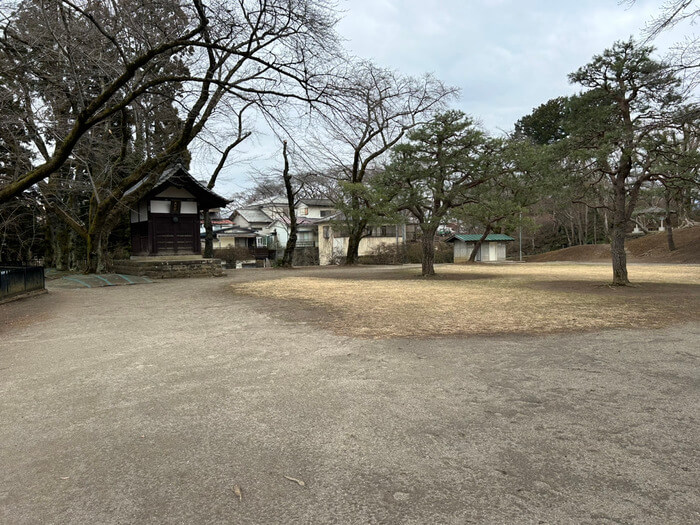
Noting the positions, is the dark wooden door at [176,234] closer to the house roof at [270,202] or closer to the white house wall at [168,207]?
the white house wall at [168,207]

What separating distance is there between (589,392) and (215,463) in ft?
10.1

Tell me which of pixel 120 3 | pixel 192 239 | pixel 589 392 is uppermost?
pixel 120 3

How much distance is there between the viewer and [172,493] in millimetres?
2186

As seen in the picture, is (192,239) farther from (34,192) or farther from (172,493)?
(172,493)

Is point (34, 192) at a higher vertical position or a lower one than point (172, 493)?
higher

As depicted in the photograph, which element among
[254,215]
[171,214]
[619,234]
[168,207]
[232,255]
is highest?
[254,215]

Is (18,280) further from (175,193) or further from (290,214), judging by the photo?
(290,214)

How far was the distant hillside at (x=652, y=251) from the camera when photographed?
96.1 feet

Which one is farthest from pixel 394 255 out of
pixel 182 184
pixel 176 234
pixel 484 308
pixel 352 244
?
pixel 484 308

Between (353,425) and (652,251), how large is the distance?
3890cm

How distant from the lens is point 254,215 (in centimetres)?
4909

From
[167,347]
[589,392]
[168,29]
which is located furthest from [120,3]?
[589,392]

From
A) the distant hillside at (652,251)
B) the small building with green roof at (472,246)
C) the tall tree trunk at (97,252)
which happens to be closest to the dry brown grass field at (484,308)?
the tall tree trunk at (97,252)

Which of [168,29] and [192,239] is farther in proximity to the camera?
[192,239]
